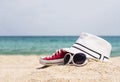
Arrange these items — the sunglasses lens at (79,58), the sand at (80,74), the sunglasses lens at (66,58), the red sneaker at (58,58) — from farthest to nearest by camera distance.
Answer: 1. the red sneaker at (58,58)
2. the sunglasses lens at (66,58)
3. the sunglasses lens at (79,58)
4. the sand at (80,74)

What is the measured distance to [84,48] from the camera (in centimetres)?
655

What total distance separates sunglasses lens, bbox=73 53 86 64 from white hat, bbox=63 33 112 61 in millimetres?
193

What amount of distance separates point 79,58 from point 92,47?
0.37 metres

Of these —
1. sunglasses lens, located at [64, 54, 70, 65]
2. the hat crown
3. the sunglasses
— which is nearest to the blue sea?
the hat crown

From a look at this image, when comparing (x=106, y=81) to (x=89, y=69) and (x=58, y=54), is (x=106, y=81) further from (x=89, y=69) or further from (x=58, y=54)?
(x=58, y=54)

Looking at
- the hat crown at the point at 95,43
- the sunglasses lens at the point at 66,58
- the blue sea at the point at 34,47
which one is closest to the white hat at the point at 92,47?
the hat crown at the point at 95,43

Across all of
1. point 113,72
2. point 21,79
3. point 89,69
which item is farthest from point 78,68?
point 21,79

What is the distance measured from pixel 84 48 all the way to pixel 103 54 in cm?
41

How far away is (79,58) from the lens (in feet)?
20.9

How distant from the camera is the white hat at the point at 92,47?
257 inches

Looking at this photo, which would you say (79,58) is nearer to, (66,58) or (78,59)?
(78,59)

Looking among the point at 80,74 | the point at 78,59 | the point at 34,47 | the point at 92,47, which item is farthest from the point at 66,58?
the point at 34,47

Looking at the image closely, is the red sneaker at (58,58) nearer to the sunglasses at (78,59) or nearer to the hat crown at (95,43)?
the sunglasses at (78,59)

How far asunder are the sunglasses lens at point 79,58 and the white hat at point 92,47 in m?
0.19
